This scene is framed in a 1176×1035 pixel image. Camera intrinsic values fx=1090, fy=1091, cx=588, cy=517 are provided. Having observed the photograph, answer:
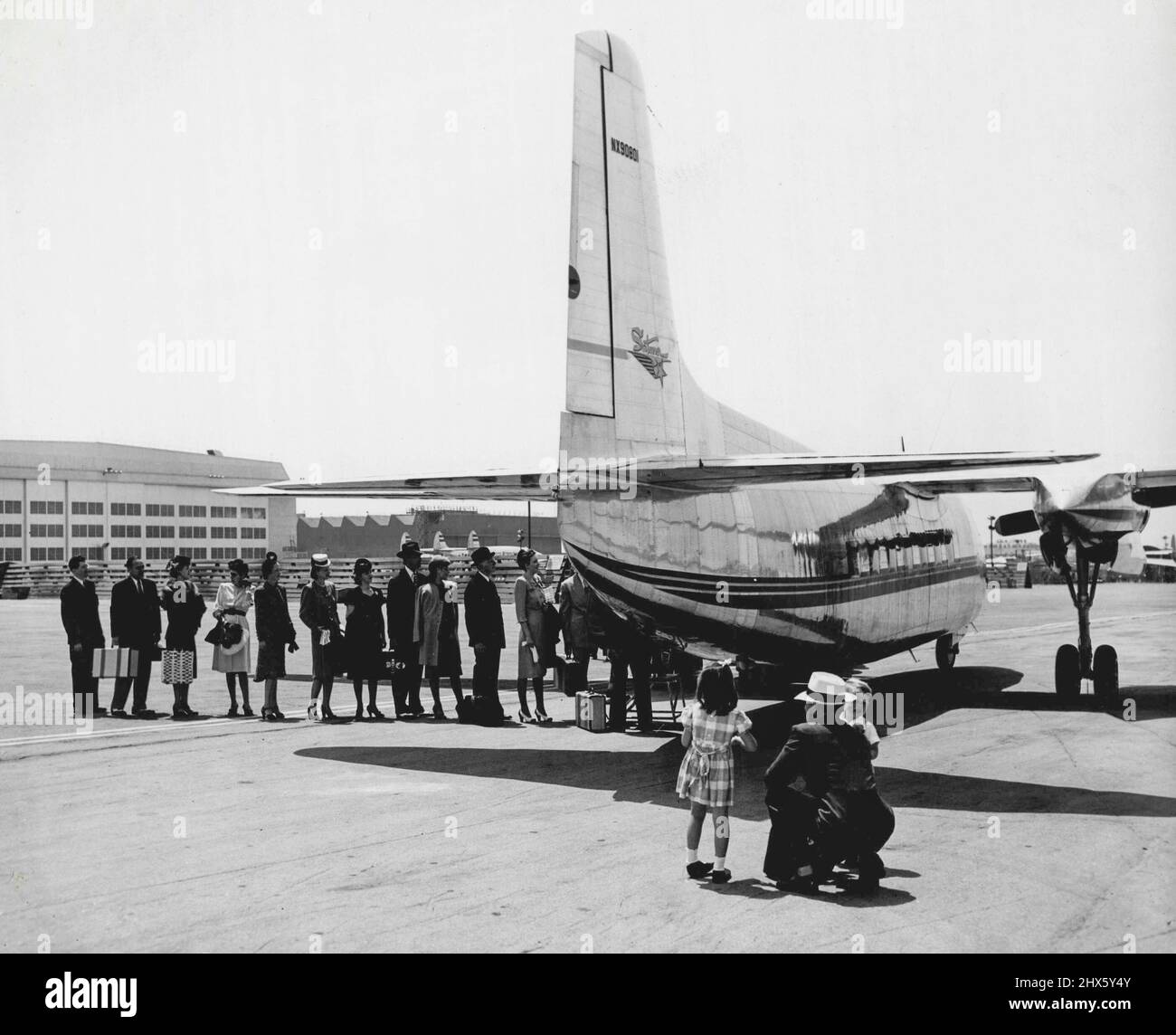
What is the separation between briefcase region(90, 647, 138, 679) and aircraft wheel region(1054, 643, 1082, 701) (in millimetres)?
13234

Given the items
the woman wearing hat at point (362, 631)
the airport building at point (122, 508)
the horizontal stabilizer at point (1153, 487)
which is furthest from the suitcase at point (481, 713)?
the airport building at point (122, 508)

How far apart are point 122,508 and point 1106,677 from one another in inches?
2899

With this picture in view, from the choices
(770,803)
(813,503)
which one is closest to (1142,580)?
(813,503)

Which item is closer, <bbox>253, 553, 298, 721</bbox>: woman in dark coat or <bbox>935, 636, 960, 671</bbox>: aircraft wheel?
<bbox>253, 553, 298, 721</bbox>: woman in dark coat

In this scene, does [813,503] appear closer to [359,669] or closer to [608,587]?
[608,587]

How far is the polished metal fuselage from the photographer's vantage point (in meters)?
10.5

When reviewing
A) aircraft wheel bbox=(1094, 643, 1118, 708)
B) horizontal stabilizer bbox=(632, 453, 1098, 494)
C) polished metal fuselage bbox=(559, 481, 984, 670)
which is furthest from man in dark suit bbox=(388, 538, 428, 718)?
aircraft wheel bbox=(1094, 643, 1118, 708)

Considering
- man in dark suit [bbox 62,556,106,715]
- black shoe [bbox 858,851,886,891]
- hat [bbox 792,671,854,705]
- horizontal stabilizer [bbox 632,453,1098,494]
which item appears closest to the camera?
black shoe [bbox 858,851,886,891]

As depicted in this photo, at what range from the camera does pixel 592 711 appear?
12992mm

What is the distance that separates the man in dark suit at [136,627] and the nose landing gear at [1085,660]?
1282 cm

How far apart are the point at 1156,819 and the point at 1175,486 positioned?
10.1 meters

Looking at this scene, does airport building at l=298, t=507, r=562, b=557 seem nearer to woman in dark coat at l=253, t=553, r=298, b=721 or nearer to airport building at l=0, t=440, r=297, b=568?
airport building at l=0, t=440, r=297, b=568

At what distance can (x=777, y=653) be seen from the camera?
1258cm

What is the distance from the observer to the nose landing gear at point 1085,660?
15.7m
